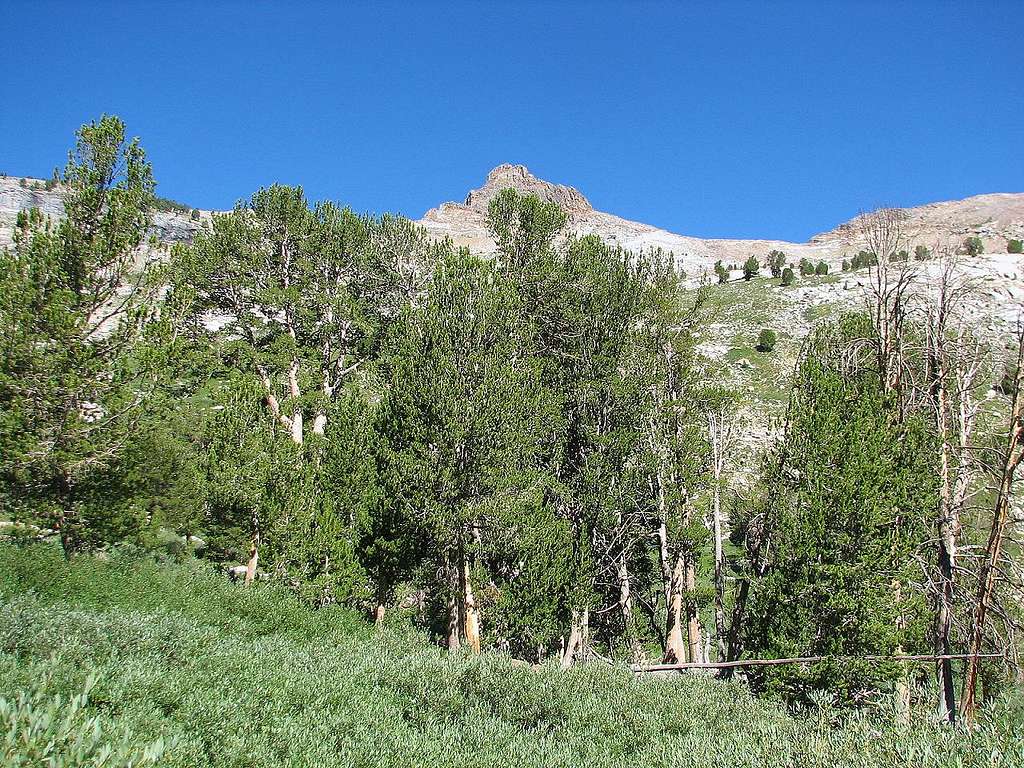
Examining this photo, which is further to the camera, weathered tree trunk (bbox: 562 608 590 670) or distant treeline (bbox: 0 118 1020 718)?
weathered tree trunk (bbox: 562 608 590 670)

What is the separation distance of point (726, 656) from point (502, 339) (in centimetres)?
1197

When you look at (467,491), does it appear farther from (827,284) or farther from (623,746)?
(827,284)

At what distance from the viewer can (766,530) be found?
18.2 m

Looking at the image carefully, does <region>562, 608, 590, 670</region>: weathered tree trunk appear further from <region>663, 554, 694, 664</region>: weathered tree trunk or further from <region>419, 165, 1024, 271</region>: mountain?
<region>419, 165, 1024, 271</region>: mountain

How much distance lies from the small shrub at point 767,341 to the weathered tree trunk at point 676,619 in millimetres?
32904

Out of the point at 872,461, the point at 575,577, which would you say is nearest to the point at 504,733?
the point at 575,577

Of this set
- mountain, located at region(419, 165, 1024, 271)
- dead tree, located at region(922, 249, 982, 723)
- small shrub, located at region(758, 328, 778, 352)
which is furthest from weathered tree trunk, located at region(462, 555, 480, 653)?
mountain, located at region(419, 165, 1024, 271)

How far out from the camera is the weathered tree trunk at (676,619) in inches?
777

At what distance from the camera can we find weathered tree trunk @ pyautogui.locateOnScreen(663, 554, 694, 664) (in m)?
19.7

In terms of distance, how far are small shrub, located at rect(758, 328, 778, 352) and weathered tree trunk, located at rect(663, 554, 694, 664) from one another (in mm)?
32904

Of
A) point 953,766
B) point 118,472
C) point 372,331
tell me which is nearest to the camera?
point 953,766

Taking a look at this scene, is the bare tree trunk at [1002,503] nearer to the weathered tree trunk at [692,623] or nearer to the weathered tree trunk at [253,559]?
the weathered tree trunk at [692,623]

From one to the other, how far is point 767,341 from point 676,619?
112 ft

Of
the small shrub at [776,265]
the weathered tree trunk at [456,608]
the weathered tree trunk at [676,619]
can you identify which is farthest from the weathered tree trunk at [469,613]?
the small shrub at [776,265]
